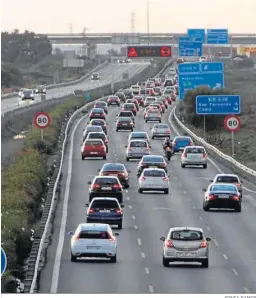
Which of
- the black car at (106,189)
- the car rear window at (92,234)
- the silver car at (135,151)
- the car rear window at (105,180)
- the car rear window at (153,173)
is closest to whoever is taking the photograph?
the car rear window at (92,234)

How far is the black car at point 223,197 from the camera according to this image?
4866cm

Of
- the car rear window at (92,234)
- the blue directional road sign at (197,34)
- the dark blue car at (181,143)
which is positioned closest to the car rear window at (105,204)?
the car rear window at (92,234)

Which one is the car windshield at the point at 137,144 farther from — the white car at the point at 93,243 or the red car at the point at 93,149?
the white car at the point at 93,243

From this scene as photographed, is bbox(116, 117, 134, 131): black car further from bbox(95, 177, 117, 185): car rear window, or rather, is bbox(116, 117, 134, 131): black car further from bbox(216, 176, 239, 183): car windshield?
bbox(95, 177, 117, 185): car rear window

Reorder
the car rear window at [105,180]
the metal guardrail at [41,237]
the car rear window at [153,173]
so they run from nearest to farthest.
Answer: the metal guardrail at [41,237] < the car rear window at [105,180] < the car rear window at [153,173]

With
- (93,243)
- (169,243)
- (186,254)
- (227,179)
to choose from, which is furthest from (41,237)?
(227,179)

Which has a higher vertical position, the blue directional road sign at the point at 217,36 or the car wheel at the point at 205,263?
the blue directional road sign at the point at 217,36

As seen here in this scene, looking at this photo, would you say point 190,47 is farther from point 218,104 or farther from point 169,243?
point 169,243

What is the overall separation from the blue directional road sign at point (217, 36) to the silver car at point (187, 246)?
259 ft

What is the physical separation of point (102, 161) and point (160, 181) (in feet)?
55.9

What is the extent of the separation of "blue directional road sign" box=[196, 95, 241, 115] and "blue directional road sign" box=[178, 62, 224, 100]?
7.39 metres

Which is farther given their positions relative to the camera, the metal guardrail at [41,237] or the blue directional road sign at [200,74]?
the blue directional road sign at [200,74]

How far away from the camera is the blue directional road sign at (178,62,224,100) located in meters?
89.7

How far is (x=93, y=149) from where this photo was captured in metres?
73.6
